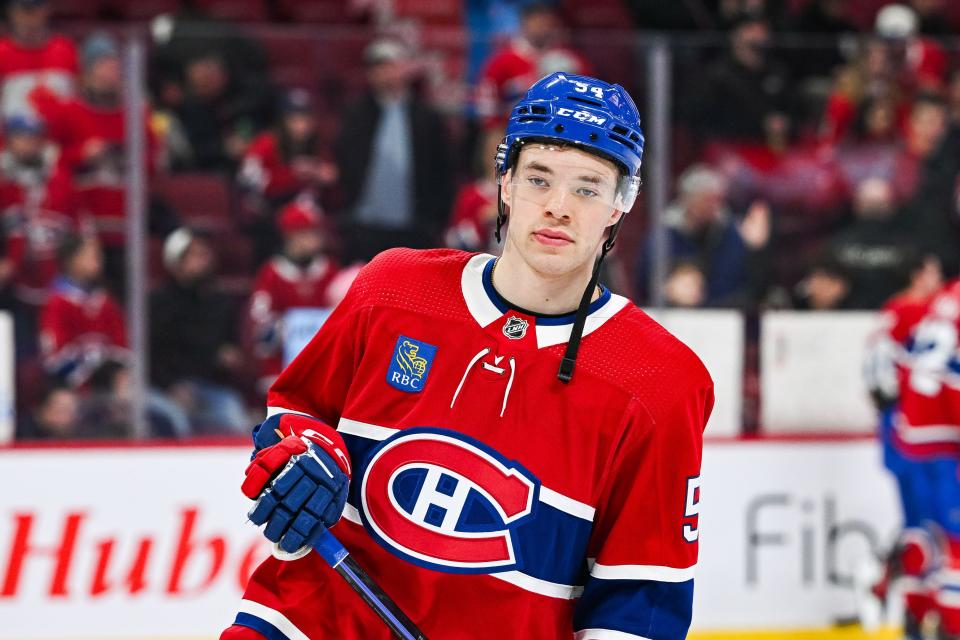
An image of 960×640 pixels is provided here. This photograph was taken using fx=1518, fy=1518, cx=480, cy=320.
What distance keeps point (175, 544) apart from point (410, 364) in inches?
113

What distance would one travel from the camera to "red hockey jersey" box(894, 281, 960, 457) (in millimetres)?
4746

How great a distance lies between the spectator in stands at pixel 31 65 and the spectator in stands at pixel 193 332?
22.6 inches

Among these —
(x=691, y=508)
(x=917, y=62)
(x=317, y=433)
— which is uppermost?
(x=917, y=62)

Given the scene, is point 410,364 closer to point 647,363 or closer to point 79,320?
point 647,363

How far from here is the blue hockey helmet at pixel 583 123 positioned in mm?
2047

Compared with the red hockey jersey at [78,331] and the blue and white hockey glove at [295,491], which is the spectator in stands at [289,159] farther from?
the blue and white hockey glove at [295,491]

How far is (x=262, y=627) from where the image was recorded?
212 cm

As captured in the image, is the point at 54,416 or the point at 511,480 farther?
the point at 54,416

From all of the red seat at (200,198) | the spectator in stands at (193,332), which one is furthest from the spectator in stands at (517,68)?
the spectator in stands at (193,332)

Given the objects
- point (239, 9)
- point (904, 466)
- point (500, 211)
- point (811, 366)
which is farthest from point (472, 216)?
point (500, 211)

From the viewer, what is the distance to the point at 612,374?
6.73 feet

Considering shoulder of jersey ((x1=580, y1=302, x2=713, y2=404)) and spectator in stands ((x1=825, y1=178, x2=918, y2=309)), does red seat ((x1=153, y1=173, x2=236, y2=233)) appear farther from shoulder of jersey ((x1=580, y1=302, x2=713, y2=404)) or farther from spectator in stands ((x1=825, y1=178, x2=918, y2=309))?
shoulder of jersey ((x1=580, y1=302, x2=713, y2=404))

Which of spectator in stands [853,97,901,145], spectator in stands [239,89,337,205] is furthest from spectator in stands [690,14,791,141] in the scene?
spectator in stands [239,89,337,205]

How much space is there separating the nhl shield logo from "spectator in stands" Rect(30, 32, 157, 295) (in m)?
2.77
